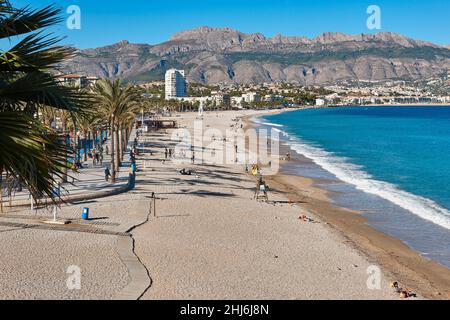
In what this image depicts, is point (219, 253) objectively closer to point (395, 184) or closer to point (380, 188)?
point (380, 188)

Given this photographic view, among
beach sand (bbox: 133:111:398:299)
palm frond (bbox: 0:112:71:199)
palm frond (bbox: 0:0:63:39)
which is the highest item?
palm frond (bbox: 0:0:63:39)

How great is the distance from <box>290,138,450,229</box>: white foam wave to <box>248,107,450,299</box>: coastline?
292 cm

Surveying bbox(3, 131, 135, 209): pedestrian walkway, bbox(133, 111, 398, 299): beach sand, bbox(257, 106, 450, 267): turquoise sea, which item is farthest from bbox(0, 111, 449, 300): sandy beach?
bbox(257, 106, 450, 267): turquoise sea

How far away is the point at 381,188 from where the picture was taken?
97.5ft

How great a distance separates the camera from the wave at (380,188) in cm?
2293

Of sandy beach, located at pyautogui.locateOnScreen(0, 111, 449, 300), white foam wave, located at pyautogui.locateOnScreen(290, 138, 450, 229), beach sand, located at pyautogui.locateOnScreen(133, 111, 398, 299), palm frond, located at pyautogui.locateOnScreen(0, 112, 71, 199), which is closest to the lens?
palm frond, located at pyautogui.locateOnScreen(0, 112, 71, 199)

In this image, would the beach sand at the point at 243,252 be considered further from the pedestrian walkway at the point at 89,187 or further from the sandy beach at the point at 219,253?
the pedestrian walkway at the point at 89,187

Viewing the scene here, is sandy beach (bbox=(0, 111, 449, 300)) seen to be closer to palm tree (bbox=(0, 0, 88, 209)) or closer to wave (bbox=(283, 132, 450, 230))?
wave (bbox=(283, 132, 450, 230))

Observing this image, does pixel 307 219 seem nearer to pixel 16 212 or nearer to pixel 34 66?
pixel 16 212

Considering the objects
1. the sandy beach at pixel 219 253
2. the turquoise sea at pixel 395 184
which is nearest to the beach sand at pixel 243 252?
the sandy beach at pixel 219 253

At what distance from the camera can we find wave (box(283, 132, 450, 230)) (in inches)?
903

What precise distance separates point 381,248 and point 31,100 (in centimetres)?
1505

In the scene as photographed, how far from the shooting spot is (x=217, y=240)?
51.1 ft
